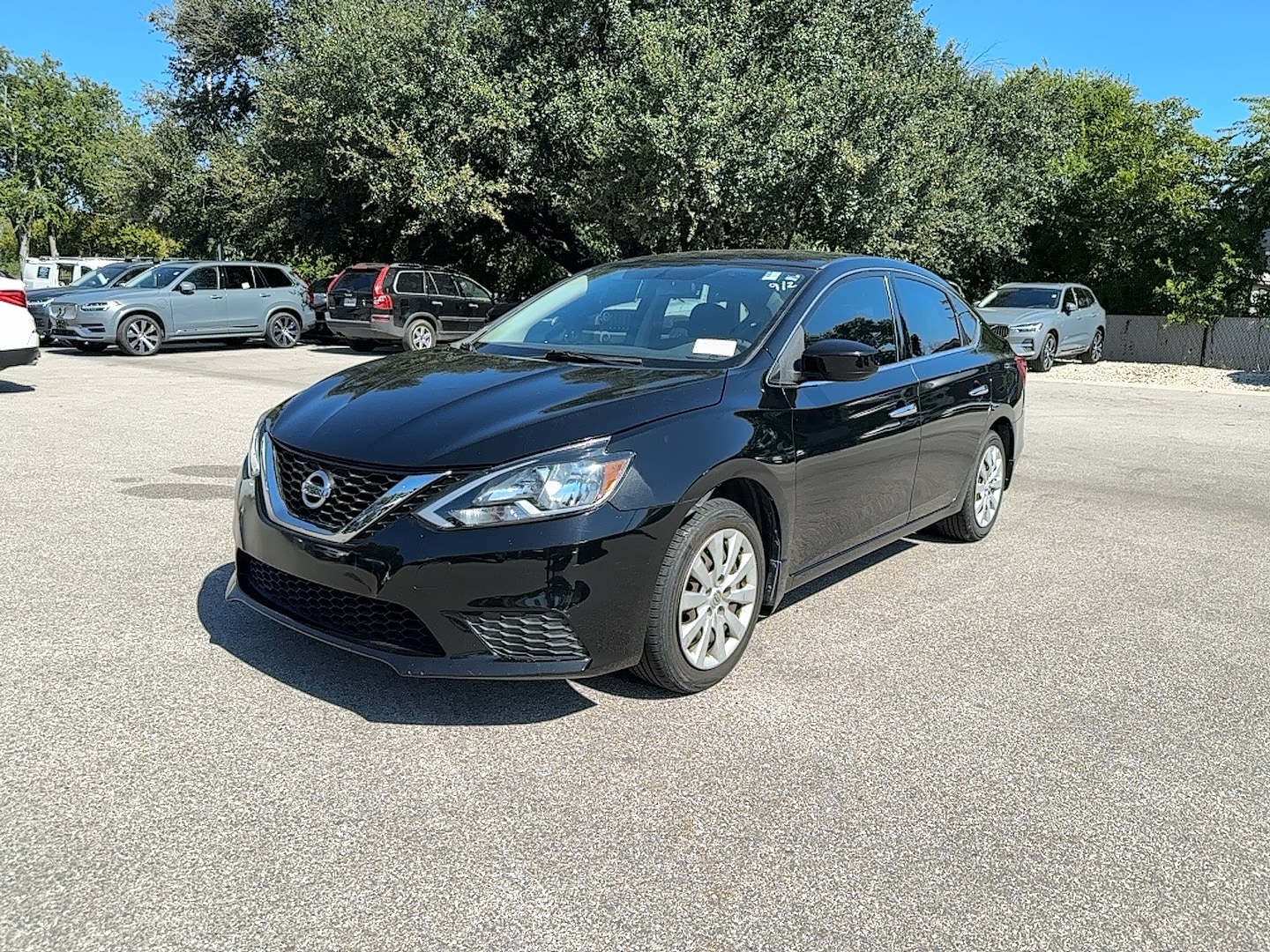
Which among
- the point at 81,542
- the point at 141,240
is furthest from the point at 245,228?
the point at 141,240

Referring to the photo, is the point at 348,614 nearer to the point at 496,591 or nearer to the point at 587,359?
the point at 496,591

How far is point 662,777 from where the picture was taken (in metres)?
3.22

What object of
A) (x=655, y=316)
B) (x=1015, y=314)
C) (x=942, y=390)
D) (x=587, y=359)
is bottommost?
(x=942, y=390)

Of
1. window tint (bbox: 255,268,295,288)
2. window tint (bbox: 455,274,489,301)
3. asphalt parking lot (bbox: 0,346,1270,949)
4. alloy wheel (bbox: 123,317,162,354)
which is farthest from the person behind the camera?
window tint (bbox: 455,274,489,301)

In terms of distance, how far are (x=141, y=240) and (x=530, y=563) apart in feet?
224

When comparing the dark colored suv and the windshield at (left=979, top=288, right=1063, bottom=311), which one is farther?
the windshield at (left=979, top=288, right=1063, bottom=311)

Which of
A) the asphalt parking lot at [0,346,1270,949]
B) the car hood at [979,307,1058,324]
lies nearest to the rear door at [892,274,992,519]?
the asphalt parking lot at [0,346,1270,949]

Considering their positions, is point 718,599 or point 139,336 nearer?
point 718,599

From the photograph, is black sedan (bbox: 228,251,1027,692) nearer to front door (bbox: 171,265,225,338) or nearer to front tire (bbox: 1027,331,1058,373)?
front door (bbox: 171,265,225,338)

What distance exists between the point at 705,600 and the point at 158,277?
1862 centimetres

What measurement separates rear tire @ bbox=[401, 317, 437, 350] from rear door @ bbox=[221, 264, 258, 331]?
307 centimetres

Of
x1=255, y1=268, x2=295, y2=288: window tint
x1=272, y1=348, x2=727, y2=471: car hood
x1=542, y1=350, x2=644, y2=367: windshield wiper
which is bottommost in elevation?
x1=272, y1=348, x2=727, y2=471: car hood

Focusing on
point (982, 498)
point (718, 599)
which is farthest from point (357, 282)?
point (718, 599)

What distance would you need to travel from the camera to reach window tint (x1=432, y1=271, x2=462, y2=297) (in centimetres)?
2073
